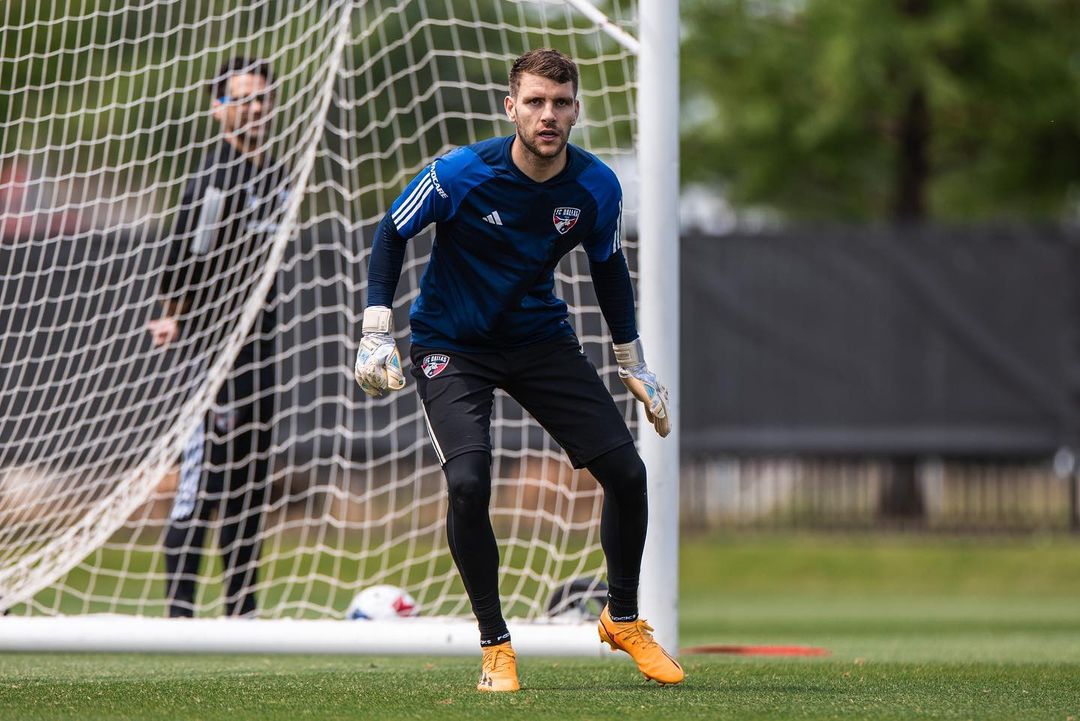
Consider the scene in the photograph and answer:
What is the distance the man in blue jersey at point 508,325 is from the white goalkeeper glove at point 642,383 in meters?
0.18

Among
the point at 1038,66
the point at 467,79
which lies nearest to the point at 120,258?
the point at 467,79

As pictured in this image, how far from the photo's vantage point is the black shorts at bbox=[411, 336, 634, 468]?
16.2ft

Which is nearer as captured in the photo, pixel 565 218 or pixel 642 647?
pixel 565 218

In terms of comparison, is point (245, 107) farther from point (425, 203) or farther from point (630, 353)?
point (630, 353)

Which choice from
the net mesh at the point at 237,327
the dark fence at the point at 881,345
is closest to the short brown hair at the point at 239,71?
the net mesh at the point at 237,327

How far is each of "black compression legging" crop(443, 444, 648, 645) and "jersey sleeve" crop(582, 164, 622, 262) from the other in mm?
Result: 643

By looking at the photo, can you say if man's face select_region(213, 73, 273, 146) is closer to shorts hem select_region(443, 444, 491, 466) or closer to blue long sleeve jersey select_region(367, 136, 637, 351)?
blue long sleeve jersey select_region(367, 136, 637, 351)

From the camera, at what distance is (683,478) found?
1488 centimetres

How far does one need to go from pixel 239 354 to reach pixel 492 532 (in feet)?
8.53

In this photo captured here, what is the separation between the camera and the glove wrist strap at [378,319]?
4844mm

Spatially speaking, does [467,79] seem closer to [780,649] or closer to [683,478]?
[683,478]

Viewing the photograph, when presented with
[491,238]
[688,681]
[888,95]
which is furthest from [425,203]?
[888,95]

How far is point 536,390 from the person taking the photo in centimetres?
505

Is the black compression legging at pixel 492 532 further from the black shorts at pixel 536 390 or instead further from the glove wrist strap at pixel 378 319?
the glove wrist strap at pixel 378 319
